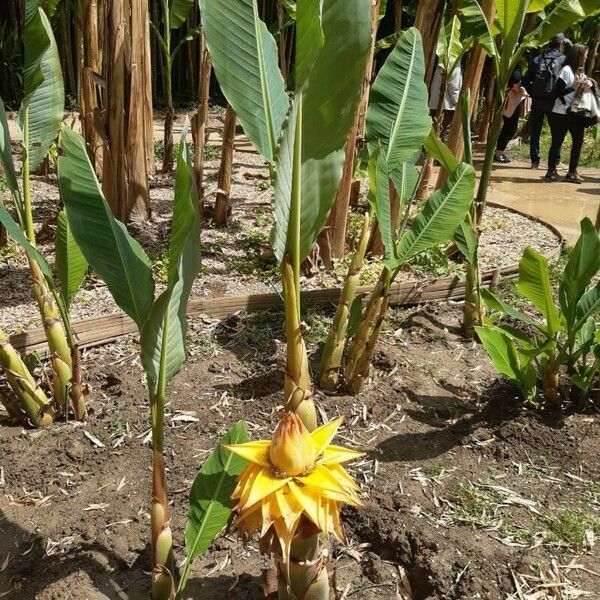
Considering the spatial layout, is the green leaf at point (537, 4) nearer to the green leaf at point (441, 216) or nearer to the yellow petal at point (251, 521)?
the green leaf at point (441, 216)

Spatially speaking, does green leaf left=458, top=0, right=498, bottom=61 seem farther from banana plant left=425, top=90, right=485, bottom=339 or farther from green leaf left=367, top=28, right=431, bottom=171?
green leaf left=367, top=28, right=431, bottom=171

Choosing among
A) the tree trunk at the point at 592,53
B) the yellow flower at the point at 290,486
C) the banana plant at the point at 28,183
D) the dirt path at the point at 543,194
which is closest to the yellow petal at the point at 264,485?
the yellow flower at the point at 290,486

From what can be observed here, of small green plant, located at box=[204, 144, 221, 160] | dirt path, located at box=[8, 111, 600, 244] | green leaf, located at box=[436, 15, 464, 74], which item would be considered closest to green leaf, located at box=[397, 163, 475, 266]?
green leaf, located at box=[436, 15, 464, 74]

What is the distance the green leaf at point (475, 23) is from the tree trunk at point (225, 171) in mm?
1409

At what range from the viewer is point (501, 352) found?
203 cm

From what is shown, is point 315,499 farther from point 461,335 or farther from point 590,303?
point 461,335

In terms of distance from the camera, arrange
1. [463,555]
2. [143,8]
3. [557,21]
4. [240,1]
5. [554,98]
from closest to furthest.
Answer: [240,1]
[463,555]
[557,21]
[143,8]
[554,98]

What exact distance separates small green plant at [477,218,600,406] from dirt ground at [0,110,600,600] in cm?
14

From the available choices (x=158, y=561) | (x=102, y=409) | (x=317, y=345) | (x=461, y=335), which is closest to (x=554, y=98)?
(x=461, y=335)

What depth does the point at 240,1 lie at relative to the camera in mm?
1081

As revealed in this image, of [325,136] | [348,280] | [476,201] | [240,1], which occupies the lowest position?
[348,280]

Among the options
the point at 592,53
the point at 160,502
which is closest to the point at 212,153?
the point at 160,502

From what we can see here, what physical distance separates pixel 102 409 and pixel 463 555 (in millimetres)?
1223

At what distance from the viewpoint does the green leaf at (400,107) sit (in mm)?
1988
